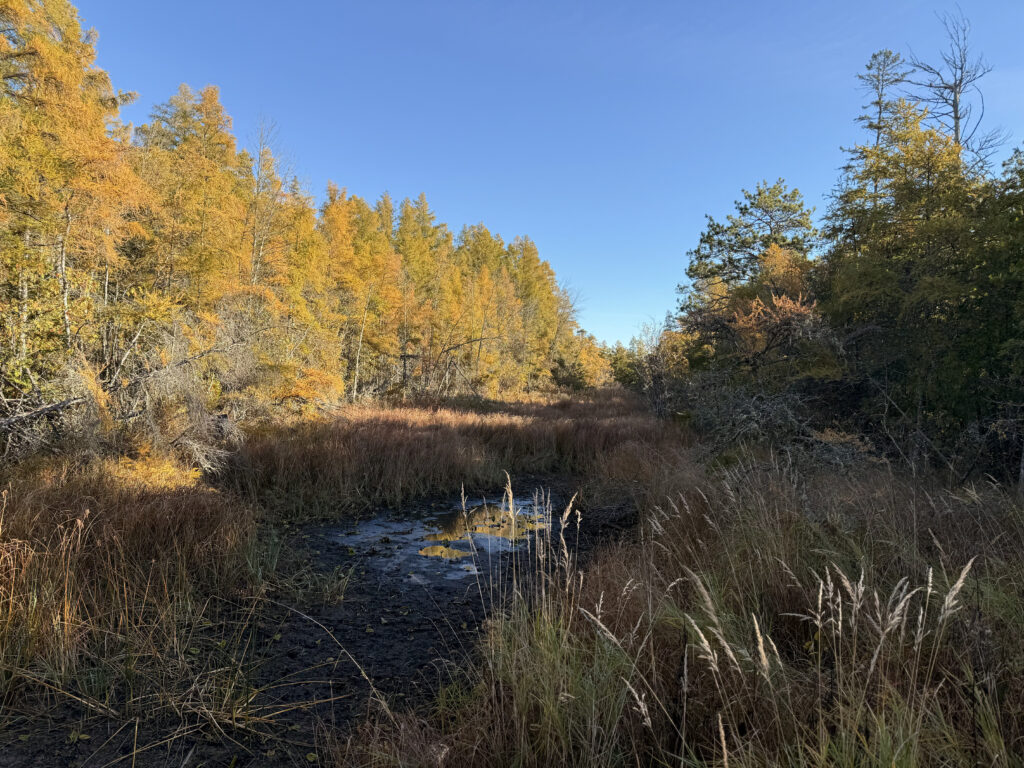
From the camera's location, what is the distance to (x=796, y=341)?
938 cm

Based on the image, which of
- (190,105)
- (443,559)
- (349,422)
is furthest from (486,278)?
(443,559)

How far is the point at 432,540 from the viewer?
20.5 ft

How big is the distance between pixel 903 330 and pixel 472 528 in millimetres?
7033

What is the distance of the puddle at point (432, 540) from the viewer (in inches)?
205

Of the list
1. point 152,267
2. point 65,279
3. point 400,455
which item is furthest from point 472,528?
point 152,267

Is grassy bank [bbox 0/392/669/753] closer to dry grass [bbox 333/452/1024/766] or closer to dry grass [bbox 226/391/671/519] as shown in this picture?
dry grass [bbox 226/391/671/519]

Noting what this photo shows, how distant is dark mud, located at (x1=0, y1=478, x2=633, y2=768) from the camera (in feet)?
7.17

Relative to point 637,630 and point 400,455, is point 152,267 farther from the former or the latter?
point 637,630

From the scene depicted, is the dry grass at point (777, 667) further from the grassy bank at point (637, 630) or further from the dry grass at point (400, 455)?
the dry grass at point (400, 455)

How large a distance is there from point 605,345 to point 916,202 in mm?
44375

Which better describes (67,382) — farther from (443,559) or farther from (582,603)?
(582,603)

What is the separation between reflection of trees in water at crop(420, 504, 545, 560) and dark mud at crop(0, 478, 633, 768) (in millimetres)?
36

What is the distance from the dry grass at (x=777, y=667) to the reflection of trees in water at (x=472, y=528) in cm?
273

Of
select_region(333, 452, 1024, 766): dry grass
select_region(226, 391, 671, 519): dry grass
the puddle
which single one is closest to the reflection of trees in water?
the puddle
